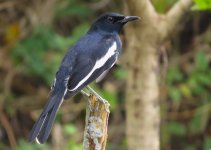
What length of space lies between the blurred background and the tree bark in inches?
50.1

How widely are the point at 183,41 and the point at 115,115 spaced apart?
111 centimetres

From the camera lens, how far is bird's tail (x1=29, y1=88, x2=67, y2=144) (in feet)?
11.3

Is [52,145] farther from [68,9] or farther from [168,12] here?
[168,12]

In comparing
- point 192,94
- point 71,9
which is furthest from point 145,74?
point 71,9

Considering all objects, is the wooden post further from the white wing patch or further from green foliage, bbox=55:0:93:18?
green foliage, bbox=55:0:93:18

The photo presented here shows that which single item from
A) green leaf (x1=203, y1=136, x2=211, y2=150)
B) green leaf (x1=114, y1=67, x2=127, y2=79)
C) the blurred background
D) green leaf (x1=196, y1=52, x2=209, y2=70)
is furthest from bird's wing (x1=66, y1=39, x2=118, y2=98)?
green leaf (x1=203, y1=136, x2=211, y2=150)

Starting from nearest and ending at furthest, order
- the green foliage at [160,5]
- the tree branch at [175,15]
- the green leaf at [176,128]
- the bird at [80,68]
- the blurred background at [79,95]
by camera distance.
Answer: the bird at [80,68], the tree branch at [175,15], the green foliage at [160,5], the blurred background at [79,95], the green leaf at [176,128]

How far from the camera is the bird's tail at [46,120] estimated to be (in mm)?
3443

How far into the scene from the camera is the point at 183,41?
7504mm

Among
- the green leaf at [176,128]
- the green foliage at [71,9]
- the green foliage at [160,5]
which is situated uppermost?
the green foliage at [160,5]

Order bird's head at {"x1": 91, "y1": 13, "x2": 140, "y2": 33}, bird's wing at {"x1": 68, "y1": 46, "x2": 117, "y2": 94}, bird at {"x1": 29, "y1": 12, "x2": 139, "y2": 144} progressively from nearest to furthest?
1. bird at {"x1": 29, "y1": 12, "x2": 139, "y2": 144}
2. bird's wing at {"x1": 68, "y1": 46, "x2": 117, "y2": 94}
3. bird's head at {"x1": 91, "y1": 13, "x2": 140, "y2": 33}

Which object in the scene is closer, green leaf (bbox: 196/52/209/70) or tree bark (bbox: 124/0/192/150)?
tree bark (bbox: 124/0/192/150)

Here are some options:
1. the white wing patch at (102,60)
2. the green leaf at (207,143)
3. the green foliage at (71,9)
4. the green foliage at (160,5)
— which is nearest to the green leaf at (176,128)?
the green leaf at (207,143)

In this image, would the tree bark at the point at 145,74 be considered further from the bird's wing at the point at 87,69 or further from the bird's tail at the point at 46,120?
the bird's tail at the point at 46,120
